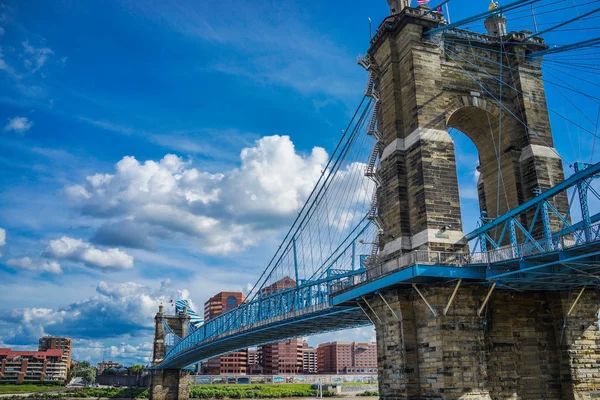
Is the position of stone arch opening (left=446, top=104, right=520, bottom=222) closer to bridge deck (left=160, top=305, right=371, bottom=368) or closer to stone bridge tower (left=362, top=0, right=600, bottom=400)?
stone bridge tower (left=362, top=0, right=600, bottom=400)

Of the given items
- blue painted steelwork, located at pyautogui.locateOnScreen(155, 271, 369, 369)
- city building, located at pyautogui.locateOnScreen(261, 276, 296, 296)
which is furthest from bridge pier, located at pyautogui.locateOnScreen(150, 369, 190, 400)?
city building, located at pyautogui.locateOnScreen(261, 276, 296, 296)

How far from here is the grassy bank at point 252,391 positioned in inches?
4427

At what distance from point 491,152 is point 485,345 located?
14853mm

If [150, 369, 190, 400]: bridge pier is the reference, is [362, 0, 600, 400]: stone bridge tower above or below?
above

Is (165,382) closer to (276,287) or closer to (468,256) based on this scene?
(276,287)

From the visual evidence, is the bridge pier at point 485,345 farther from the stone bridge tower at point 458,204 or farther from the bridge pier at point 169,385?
the bridge pier at point 169,385

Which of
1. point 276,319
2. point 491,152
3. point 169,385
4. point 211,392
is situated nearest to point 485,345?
point 491,152

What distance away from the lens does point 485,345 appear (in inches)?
1284

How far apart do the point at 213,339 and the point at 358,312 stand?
1332 inches

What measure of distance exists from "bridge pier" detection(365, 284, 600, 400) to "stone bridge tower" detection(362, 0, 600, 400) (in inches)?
2.5

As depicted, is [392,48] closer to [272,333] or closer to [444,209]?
[444,209]

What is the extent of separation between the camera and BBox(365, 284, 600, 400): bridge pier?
2969cm

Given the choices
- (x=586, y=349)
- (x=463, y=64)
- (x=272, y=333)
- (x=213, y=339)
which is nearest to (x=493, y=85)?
(x=463, y=64)

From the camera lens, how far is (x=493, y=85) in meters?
39.1
